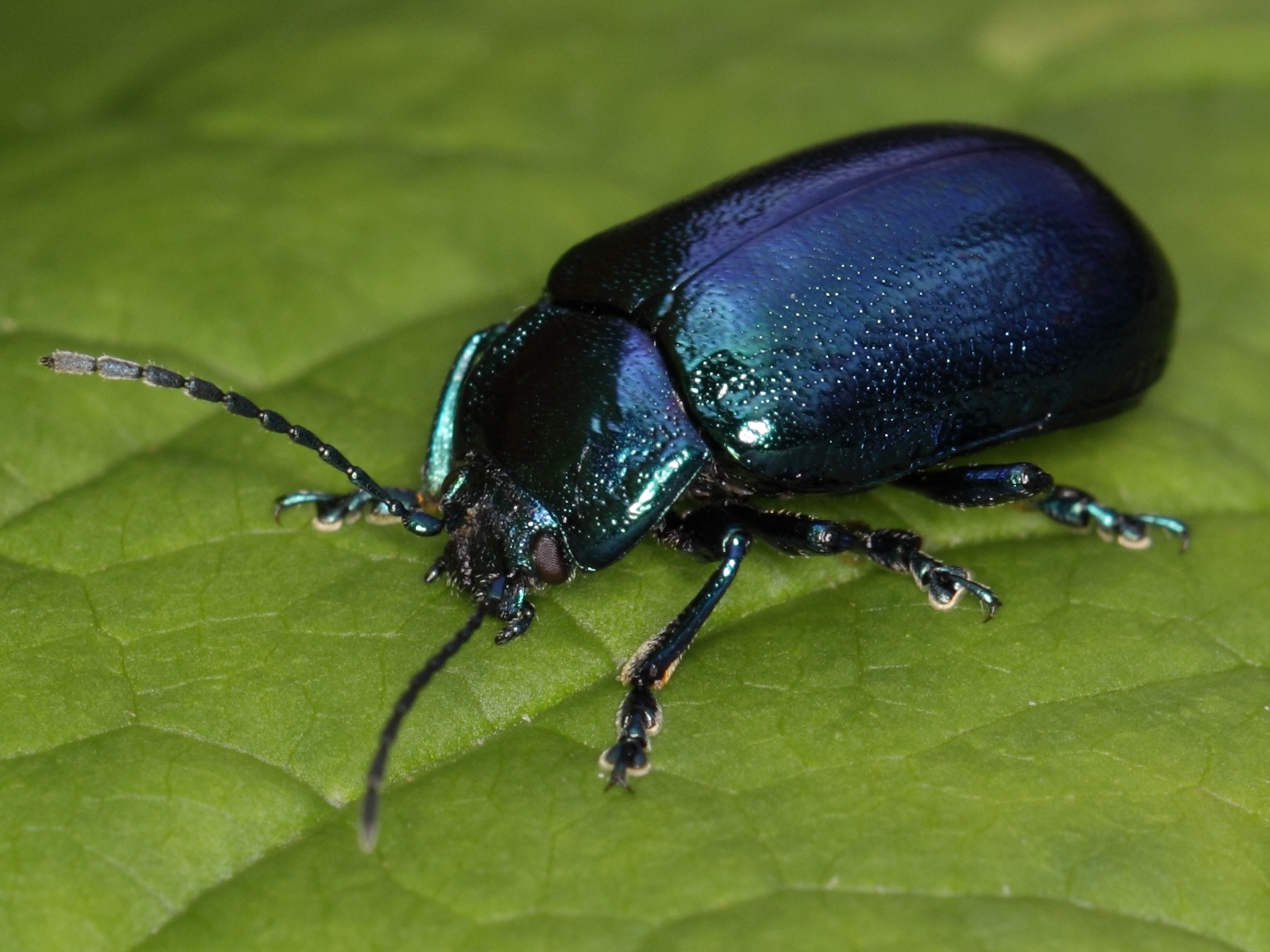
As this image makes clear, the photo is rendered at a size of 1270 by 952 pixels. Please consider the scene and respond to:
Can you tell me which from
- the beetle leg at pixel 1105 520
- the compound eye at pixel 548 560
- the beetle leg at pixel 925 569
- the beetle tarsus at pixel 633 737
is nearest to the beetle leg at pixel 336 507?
the compound eye at pixel 548 560

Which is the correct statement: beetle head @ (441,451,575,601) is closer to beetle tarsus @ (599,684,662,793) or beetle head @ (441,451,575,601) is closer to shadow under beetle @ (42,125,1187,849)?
shadow under beetle @ (42,125,1187,849)

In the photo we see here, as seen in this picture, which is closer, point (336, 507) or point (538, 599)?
point (538, 599)

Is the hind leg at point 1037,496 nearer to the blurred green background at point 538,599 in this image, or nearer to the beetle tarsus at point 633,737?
the blurred green background at point 538,599

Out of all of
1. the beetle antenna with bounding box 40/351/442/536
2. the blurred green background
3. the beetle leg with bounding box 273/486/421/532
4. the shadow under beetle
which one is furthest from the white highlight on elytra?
the beetle leg with bounding box 273/486/421/532

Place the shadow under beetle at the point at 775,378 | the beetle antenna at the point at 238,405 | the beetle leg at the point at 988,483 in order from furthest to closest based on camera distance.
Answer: the beetle leg at the point at 988,483
the shadow under beetle at the point at 775,378
the beetle antenna at the point at 238,405

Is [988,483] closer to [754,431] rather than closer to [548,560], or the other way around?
[754,431]

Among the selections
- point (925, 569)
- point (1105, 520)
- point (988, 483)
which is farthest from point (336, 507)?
point (1105, 520)
